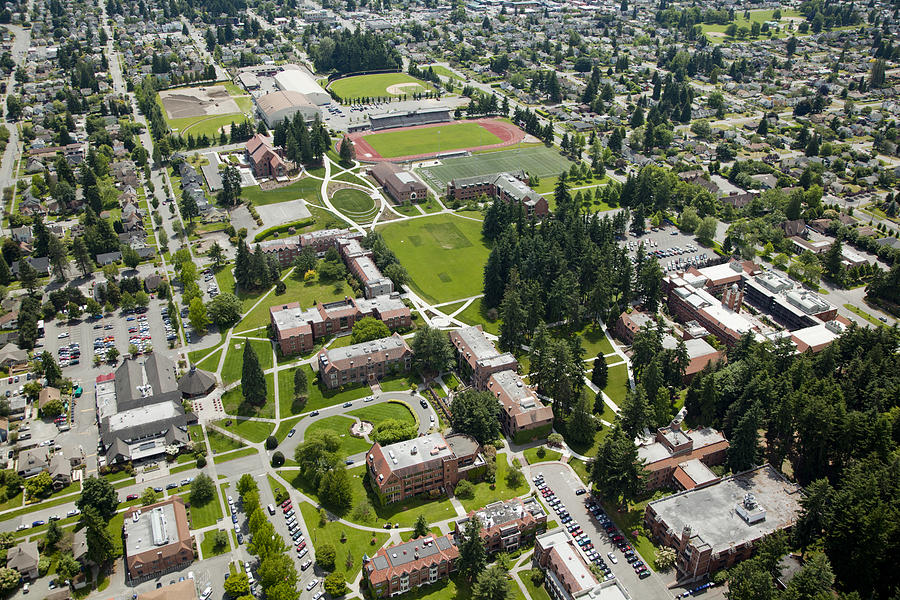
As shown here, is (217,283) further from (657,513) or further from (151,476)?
(657,513)

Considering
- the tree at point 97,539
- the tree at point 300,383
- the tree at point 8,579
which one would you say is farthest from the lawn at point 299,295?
the tree at point 8,579

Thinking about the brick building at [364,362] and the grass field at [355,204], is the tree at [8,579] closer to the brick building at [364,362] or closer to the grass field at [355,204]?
the brick building at [364,362]

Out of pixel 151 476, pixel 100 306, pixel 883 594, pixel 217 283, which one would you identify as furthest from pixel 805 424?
pixel 100 306

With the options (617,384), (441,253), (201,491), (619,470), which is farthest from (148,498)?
(441,253)

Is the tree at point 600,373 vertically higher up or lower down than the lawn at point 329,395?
higher up

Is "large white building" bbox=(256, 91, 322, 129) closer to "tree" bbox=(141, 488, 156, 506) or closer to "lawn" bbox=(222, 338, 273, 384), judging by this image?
"lawn" bbox=(222, 338, 273, 384)

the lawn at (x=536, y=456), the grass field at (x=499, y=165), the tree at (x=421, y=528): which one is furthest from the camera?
the grass field at (x=499, y=165)
